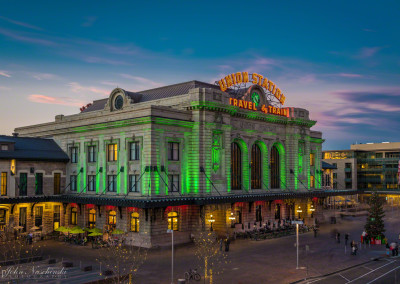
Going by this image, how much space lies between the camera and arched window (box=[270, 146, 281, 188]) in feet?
260

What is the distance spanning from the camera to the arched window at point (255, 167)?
75.1 meters

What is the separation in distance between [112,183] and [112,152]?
454 centimetres

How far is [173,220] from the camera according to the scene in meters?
60.4

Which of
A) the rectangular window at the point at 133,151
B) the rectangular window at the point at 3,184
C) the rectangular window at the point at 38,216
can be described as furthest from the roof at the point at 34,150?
the rectangular window at the point at 133,151

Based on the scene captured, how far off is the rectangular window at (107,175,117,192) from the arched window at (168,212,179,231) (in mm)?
9479

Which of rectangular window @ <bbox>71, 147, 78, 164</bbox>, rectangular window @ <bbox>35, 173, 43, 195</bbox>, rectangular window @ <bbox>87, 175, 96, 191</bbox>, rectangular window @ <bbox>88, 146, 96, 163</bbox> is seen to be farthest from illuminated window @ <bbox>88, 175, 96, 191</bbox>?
rectangular window @ <bbox>35, 173, 43, 195</bbox>

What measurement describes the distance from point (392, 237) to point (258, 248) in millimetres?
24868

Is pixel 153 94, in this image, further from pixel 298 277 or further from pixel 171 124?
pixel 298 277

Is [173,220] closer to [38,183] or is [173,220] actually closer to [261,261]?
[261,261]

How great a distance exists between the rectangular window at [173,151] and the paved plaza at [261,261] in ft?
40.4

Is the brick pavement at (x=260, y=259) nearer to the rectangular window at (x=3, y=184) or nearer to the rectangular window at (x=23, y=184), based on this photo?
the rectangular window at (x=23, y=184)

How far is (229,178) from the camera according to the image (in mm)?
67438

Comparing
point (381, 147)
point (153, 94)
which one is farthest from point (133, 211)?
point (381, 147)

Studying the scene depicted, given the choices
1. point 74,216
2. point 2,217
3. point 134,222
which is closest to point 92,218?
point 74,216
